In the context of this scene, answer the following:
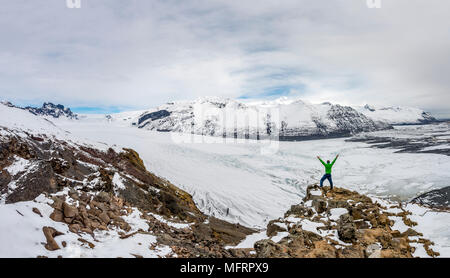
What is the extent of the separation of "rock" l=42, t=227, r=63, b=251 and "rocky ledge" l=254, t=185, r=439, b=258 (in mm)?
5279

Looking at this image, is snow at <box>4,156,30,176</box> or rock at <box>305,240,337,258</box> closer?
rock at <box>305,240,337,258</box>

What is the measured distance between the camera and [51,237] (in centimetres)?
536

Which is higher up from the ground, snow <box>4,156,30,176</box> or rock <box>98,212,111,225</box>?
snow <box>4,156,30,176</box>

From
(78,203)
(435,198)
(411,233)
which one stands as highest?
(78,203)

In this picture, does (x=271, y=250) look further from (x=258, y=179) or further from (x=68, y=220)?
(x=258, y=179)

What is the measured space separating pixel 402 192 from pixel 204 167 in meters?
43.1

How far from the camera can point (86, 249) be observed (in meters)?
5.80

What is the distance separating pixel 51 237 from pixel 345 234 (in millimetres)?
8379

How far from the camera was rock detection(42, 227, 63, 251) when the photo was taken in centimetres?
522

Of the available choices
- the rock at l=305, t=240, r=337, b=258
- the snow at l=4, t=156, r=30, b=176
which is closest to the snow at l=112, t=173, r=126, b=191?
the snow at l=4, t=156, r=30, b=176

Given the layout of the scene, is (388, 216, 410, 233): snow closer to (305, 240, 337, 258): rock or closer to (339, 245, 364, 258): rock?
(339, 245, 364, 258): rock

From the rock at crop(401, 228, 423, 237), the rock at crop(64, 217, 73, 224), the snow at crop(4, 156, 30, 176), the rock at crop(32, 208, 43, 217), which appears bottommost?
the rock at crop(401, 228, 423, 237)

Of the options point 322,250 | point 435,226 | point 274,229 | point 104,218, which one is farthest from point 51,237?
point 435,226
